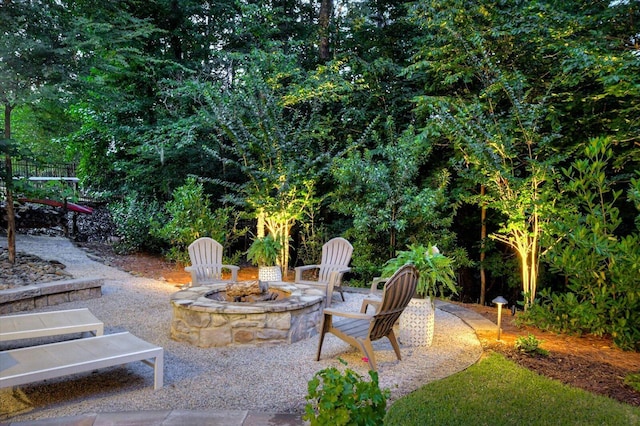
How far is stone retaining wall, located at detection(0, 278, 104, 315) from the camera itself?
4773mm

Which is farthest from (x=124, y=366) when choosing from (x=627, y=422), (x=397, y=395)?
(x=627, y=422)

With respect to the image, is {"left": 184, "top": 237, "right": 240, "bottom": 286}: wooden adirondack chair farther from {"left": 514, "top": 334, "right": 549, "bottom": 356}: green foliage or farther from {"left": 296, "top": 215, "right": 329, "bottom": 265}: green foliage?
{"left": 514, "top": 334, "right": 549, "bottom": 356}: green foliage

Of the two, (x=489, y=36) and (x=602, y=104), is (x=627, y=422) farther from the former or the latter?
(x=489, y=36)

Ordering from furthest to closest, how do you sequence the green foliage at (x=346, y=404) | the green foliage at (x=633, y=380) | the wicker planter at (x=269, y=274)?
the wicker planter at (x=269, y=274) < the green foliage at (x=633, y=380) < the green foliage at (x=346, y=404)

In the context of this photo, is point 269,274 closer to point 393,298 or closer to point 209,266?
point 209,266

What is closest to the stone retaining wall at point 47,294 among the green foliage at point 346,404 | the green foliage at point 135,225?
the green foliage at point 135,225

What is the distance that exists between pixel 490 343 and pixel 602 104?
12.5 ft

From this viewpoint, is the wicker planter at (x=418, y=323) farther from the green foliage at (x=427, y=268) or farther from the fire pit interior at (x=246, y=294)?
the fire pit interior at (x=246, y=294)

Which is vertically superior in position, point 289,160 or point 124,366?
point 289,160

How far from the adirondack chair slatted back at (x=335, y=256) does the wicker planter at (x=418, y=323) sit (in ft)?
6.17

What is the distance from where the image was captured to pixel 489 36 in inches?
238

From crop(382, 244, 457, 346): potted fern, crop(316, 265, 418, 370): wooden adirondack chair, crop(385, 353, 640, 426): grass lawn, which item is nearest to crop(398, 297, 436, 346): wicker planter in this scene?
crop(382, 244, 457, 346): potted fern

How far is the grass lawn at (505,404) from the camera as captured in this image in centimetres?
251

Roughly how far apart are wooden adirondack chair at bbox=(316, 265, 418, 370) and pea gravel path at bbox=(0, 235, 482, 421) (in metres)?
0.23
